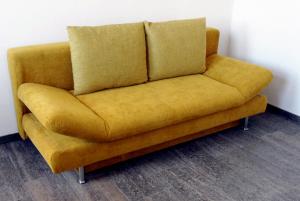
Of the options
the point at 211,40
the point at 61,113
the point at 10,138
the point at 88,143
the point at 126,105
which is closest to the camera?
the point at 61,113

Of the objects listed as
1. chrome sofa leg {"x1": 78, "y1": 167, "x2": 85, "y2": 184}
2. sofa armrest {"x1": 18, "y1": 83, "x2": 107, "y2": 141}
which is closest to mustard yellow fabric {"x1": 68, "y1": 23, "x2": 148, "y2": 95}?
sofa armrest {"x1": 18, "y1": 83, "x2": 107, "y2": 141}

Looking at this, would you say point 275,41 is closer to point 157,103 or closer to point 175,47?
point 175,47

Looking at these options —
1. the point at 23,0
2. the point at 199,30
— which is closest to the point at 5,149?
the point at 23,0

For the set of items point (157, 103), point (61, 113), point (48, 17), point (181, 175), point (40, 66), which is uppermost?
point (48, 17)

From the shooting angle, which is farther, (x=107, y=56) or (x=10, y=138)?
(x=10, y=138)

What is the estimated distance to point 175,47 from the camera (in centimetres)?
270

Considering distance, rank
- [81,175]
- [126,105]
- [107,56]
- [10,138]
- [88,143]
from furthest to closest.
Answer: [10,138]
[107,56]
[126,105]
[81,175]
[88,143]

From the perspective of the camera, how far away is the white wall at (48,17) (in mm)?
2334

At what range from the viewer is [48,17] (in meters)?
2.47

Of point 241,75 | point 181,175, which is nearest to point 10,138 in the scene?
point 181,175

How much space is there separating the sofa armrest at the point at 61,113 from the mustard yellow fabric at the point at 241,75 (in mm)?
1266

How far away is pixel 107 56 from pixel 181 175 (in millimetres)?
1005

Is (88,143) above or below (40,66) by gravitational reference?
below

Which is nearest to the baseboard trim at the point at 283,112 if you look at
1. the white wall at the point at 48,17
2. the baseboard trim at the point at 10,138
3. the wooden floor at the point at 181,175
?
the wooden floor at the point at 181,175
